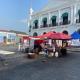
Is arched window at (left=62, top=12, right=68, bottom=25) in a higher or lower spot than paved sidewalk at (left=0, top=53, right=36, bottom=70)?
higher

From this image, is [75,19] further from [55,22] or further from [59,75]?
[59,75]

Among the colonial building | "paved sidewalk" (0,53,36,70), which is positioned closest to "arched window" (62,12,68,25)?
the colonial building

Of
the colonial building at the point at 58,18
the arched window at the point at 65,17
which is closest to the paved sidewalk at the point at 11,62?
the colonial building at the point at 58,18

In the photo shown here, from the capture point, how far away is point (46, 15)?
3778cm

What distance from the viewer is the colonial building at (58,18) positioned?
3158 cm

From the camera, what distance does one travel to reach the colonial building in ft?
104

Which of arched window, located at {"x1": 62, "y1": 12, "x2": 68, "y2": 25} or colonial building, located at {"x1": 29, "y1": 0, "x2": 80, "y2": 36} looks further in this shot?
arched window, located at {"x1": 62, "y1": 12, "x2": 68, "y2": 25}

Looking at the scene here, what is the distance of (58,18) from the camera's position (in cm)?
3484

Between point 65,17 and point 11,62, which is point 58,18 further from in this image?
point 11,62

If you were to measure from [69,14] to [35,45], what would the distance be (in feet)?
49.2

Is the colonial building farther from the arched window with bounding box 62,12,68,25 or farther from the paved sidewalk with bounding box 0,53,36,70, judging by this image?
the paved sidewalk with bounding box 0,53,36,70

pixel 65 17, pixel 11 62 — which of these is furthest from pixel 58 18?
pixel 11 62

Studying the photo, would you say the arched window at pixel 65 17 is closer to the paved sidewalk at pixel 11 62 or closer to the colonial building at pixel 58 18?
the colonial building at pixel 58 18

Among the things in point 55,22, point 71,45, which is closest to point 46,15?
point 55,22
